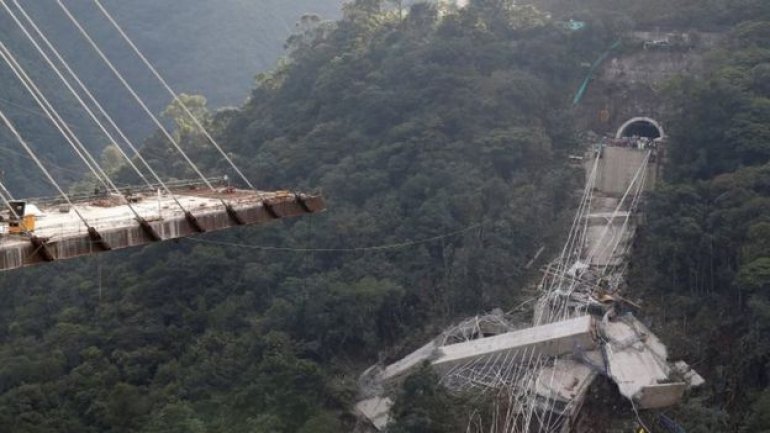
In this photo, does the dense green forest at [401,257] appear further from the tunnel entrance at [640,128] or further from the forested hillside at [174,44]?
the forested hillside at [174,44]

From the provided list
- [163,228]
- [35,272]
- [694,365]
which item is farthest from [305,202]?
[35,272]

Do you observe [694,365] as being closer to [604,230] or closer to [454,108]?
[604,230]

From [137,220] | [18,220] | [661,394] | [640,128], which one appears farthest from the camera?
[640,128]

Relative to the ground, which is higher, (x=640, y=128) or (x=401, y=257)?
(x=640, y=128)

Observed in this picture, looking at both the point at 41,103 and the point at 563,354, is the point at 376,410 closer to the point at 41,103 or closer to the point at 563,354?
the point at 563,354

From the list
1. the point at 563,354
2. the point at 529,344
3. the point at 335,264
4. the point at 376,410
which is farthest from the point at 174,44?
the point at 563,354

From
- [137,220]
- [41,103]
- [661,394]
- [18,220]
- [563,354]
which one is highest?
[41,103]

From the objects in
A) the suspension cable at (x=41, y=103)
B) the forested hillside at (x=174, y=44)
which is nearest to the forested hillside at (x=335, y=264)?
the suspension cable at (x=41, y=103)

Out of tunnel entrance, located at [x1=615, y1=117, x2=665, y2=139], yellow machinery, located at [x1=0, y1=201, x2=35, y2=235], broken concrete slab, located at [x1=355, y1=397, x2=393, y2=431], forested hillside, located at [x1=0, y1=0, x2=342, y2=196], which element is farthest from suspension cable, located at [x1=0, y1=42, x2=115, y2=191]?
forested hillside, located at [x1=0, y1=0, x2=342, y2=196]

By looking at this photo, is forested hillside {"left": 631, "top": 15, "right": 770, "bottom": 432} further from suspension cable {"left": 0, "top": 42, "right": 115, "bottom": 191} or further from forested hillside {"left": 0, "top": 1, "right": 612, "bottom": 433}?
suspension cable {"left": 0, "top": 42, "right": 115, "bottom": 191}
